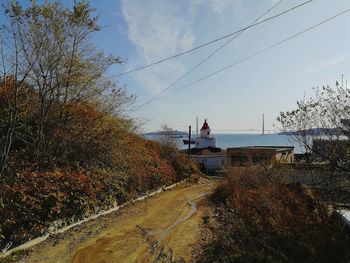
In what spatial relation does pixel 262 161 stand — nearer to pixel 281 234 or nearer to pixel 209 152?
pixel 281 234

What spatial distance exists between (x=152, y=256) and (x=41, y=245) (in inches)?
122

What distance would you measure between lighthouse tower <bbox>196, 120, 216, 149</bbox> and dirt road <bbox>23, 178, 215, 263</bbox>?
41.2 m

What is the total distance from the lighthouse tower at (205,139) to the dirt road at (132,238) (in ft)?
135

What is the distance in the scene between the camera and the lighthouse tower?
57.0 meters

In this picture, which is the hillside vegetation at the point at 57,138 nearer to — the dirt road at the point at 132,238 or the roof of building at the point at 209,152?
the dirt road at the point at 132,238

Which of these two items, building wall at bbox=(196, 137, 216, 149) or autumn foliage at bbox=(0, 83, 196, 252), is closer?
autumn foliage at bbox=(0, 83, 196, 252)

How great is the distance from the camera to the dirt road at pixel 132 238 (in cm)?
919

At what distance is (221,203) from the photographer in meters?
17.2

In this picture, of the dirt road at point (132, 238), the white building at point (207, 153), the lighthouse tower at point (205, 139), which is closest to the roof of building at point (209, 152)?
the white building at point (207, 153)

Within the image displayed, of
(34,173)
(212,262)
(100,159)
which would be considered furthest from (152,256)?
(100,159)

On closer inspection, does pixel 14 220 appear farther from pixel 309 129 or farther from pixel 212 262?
pixel 309 129

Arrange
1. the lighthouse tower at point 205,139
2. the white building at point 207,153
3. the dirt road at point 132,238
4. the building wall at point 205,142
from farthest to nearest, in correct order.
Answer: the lighthouse tower at point 205,139 < the building wall at point 205,142 < the white building at point 207,153 < the dirt road at point 132,238

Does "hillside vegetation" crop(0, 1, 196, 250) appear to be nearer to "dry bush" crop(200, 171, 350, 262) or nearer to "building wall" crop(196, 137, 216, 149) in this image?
"dry bush" crop(200, 171, 350, 262)


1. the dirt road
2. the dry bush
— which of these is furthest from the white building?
the dry bush
